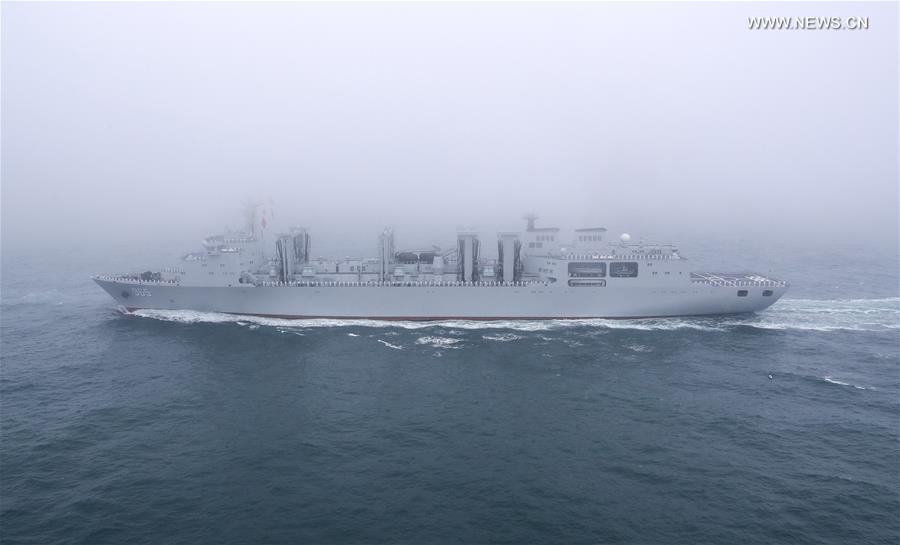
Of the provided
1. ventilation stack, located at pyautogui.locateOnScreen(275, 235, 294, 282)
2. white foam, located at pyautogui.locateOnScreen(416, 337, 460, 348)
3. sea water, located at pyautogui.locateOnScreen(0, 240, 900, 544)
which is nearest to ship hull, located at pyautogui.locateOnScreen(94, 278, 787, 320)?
sea water, located at pyautogui.locateOnScreen(0, 240, 900, 544)

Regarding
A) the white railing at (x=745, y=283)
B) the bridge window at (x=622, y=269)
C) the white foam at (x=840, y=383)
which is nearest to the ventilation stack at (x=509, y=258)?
the bridge window at (x=622, y=269)

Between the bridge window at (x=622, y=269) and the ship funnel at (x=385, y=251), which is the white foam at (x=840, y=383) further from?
the ship funnel at (x=385, y=251)

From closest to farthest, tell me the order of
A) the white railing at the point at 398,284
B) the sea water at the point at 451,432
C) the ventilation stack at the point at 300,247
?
the sea water at the point at 451,432, the white railing at the point at 398,284, the ventilation stack at the point at 300,247

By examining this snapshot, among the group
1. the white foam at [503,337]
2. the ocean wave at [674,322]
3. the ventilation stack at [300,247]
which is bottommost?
the white foam at [503,337]

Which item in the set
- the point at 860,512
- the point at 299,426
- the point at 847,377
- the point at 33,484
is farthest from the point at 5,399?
the point at 847,377

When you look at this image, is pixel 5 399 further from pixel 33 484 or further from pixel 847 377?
pixel 847 377

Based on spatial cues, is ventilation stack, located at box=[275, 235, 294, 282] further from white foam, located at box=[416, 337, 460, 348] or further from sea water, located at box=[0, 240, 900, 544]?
white foam, located at box=[416, 337, 460, 348]
